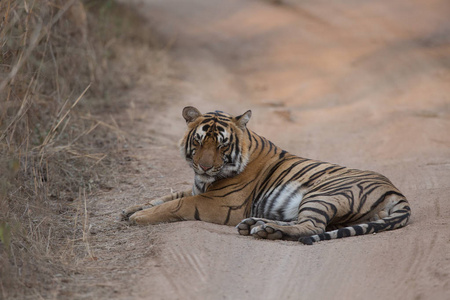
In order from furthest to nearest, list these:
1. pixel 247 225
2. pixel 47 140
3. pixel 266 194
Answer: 1. pixel 47 140
2. pixel 266 194
3. pixel 247 225

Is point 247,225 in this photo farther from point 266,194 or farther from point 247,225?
point 266,194

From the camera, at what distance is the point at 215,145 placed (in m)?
5.01

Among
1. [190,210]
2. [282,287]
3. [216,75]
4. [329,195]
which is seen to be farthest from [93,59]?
[282,287]

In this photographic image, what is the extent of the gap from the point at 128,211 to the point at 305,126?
14.4 feet

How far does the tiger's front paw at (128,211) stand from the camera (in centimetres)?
518

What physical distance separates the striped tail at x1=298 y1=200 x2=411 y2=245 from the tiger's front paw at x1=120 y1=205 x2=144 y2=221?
1565 millimetres

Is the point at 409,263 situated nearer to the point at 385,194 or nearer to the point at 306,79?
the point at 385,194

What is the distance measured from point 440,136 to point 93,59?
16.4 feet

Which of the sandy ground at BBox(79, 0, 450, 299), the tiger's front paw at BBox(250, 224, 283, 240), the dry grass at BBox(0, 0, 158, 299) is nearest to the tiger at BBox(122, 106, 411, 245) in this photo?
the tiger's front paw at BBox(250, 224, 283, 240)

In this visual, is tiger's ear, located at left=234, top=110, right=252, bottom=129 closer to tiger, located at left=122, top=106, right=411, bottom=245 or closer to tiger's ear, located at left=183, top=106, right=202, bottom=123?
tiger, located at left=122, top=106, right=411, bottom=245

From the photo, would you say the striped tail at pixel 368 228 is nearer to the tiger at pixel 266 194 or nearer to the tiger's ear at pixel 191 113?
the tiger at pixel 266 194

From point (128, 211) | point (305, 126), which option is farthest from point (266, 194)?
point (305, 126)

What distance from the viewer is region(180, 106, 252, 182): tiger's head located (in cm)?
498

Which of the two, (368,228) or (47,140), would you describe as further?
(47,140)
